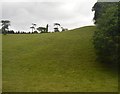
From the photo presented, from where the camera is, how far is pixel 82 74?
98.6 ft

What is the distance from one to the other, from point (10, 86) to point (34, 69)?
24.7 feet

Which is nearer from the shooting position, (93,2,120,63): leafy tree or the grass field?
the grass field

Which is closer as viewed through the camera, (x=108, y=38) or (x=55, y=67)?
(x=108, y=38)

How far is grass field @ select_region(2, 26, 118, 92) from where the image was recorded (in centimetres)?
2528

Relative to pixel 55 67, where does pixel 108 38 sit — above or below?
above

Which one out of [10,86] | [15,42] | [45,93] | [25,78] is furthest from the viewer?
[15,42]

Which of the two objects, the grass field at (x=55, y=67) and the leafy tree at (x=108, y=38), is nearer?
the grass field at (x=55, y=67)

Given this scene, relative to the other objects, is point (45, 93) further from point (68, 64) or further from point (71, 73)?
point (68, 64)

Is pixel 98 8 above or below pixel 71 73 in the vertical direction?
above

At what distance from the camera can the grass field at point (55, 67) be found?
82.9 feet

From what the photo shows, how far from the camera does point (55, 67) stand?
1272 inches

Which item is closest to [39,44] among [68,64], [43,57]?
[43,57]

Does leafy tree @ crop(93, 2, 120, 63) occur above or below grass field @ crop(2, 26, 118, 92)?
above

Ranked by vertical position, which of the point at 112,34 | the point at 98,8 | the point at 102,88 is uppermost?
the point at 98,8
